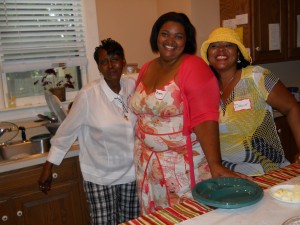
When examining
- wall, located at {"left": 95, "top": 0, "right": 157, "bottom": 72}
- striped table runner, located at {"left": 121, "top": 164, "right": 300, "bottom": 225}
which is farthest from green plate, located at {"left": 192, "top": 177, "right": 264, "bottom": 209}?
wall, located at {"left": 95, "top": 0, "right": 157, "bottom": 72}

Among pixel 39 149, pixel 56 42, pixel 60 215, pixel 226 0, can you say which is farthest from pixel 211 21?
pixel 60 215

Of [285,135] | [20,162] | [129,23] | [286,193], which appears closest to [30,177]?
[20,162]

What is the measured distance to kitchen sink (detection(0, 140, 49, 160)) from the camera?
2.21 m

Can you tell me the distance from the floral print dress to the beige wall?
1.36 meters

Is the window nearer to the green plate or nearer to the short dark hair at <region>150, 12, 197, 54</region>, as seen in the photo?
the short dark hair at <region>150, 12, 197, 54</region>

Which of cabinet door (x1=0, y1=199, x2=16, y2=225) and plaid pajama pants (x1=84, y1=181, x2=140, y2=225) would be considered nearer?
plaid pajama pants (x1=84, y1=181, x2=140, y2=225)

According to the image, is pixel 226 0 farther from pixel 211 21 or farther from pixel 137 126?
pixel 137 126

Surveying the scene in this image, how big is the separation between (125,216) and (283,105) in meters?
0.97

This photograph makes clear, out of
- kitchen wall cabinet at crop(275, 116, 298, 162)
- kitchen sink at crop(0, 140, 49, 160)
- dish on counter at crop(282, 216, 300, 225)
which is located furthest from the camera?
kitchen wall cabinet at crop(275, 116, 298, 162)

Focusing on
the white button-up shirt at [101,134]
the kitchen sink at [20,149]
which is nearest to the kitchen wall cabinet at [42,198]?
the white button-up shirt at [101,134]

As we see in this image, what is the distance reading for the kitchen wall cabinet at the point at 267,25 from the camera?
102 inches

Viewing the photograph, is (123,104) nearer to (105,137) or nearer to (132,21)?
(105,137)

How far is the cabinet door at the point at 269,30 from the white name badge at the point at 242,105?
4.20ft

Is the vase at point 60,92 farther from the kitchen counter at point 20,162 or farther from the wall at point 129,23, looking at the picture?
the kitchen counter at point 20,162
